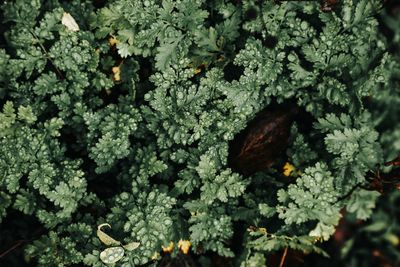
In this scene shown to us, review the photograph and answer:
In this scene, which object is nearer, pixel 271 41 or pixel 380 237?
pixel 271 41

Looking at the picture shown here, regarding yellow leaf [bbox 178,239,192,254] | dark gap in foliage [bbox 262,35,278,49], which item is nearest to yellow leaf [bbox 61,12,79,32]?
dark gap in foliage [bbox 262,35,278,49]

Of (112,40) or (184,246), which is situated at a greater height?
(112,40)

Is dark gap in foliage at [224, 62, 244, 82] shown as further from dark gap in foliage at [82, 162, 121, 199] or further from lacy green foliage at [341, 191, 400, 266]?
lacy green foliage at [341, 191, 400, 266]

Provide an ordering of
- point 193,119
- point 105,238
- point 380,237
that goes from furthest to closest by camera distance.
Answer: point 380,237
point 193,119
point 105,238

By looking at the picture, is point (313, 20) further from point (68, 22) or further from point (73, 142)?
point (73, 142)

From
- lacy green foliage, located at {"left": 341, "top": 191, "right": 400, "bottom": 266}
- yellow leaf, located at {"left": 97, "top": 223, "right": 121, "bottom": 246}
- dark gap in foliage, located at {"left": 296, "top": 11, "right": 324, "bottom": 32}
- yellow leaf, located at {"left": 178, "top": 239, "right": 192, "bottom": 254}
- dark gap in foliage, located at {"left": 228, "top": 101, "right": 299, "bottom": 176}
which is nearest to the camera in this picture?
yellow leaf, located at {"left": 97, "top": 223, "right": 121, "bottom": 246}

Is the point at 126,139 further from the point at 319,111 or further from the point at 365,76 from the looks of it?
the point at 365,76

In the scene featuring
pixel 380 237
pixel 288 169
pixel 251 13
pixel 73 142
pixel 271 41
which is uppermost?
pixel 251 13

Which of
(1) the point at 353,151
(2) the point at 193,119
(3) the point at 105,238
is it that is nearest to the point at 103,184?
(3) the point at 105,238

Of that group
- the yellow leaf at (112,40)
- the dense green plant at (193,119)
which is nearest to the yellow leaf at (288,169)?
the dense green plant at (193,119)

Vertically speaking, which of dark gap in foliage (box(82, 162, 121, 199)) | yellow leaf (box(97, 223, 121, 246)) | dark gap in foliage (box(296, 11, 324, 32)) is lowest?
yellow leaf (box(97, 223, 121, 246))
